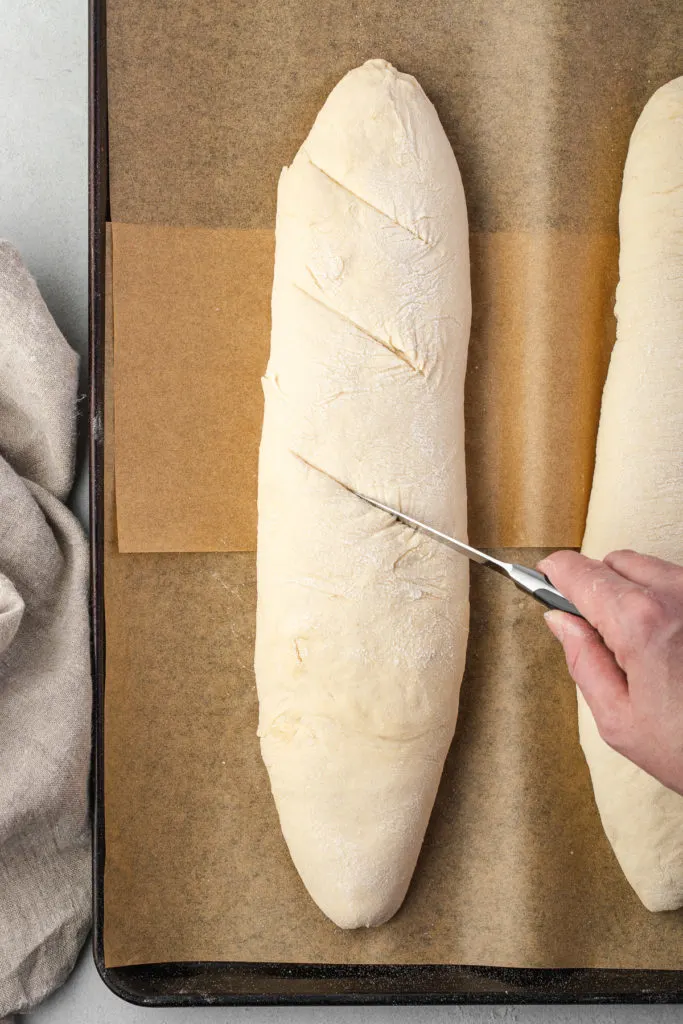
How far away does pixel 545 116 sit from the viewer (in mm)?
1487

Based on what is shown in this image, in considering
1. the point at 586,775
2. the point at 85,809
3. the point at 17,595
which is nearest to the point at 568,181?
the point at 586,775

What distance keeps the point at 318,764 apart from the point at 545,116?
1140mm

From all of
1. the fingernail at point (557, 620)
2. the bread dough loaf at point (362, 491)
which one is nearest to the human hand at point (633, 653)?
the fingernail at point (557, 620)

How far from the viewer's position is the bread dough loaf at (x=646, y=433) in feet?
4.22

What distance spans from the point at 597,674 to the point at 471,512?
55 centimetres

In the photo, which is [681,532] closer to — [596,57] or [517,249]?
[517,249]

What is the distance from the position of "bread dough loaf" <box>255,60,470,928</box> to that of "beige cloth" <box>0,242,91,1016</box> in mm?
335

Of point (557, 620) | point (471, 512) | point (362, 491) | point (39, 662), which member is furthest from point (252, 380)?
point (557, 620)

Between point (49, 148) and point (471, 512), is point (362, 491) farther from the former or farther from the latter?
point (49, 148)

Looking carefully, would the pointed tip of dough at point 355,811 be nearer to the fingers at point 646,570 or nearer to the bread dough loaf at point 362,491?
the bread dough loaf at point 362,491

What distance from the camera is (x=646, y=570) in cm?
96

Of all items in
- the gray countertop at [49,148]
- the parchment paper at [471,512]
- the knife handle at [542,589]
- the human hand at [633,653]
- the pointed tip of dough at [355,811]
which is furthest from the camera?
the gray countertop at [49,148]

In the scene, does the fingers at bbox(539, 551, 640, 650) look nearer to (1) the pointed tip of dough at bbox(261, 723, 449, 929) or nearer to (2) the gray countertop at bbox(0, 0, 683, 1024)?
(1) the pointed tip of dough at bbox(261, 723, 449, 929)

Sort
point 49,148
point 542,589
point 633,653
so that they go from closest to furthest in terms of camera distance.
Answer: point 633,653
point 542,589
point 49,148
